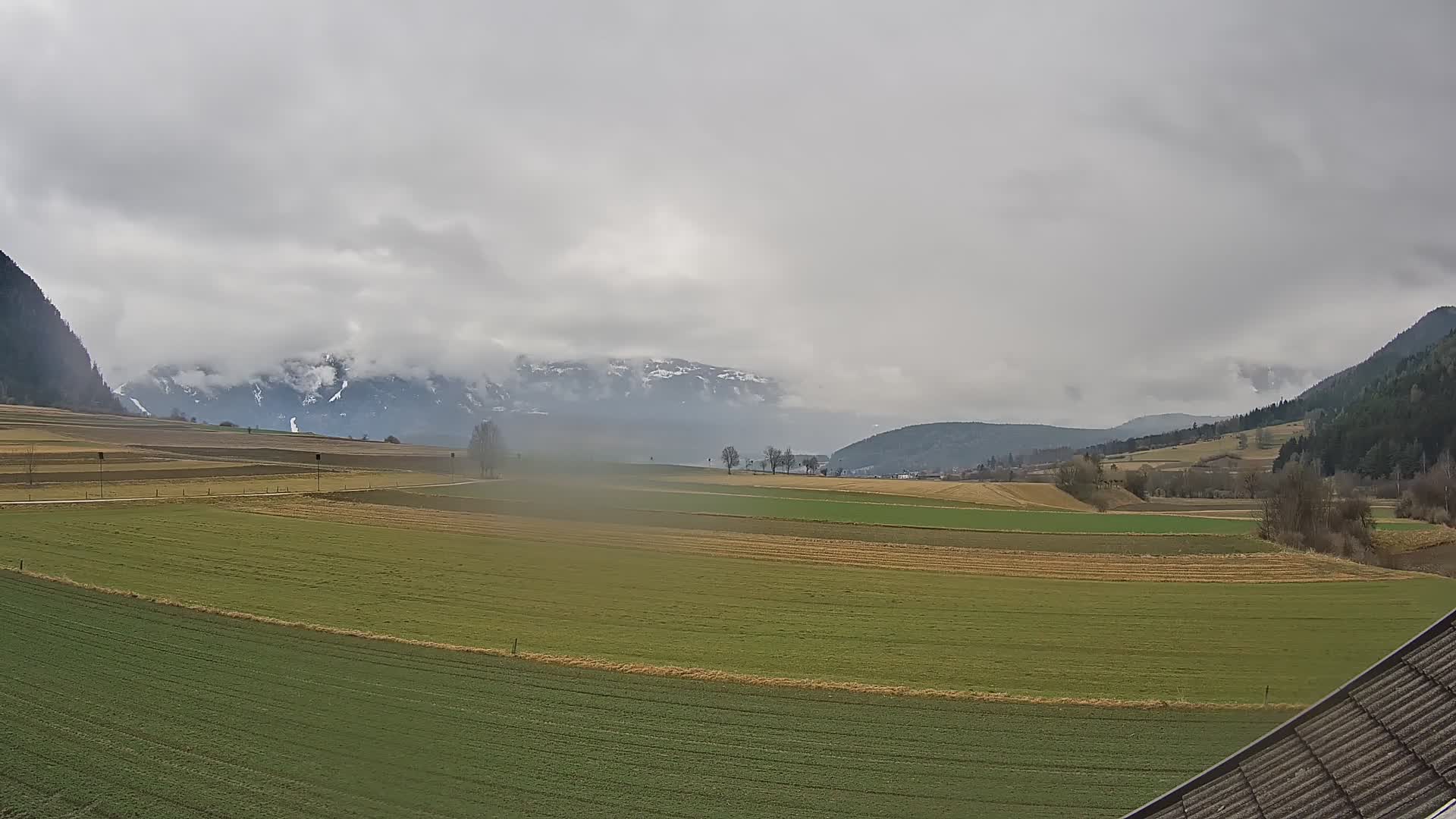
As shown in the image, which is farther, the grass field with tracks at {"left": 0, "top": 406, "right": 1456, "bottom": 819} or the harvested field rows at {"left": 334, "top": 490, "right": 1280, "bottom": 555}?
the harvested field rows at {"left": 334, "top": 490, "right": 1280, "bottom": 555}

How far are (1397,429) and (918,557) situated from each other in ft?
438

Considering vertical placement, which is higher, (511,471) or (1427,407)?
(1427,407)

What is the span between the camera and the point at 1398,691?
725 cm

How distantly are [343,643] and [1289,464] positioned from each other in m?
79.1

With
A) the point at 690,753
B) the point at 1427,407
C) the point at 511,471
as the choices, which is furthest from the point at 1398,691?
the point at 1427,407

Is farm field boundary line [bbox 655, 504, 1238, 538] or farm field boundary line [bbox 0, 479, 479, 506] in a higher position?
farm field boundary line [bbox 0, 479, 479, 506]

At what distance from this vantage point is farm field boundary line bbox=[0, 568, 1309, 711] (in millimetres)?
21609

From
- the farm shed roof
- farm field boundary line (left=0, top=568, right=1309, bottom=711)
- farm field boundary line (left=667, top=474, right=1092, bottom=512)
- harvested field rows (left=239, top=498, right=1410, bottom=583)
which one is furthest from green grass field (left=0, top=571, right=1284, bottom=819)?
farm field boundary line (left=667, top=474, right=1092, bottom=512)

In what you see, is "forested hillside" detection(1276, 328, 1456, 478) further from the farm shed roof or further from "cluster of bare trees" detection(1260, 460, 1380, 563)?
the farm shed roof

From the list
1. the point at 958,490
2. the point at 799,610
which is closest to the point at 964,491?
the point at 958,490

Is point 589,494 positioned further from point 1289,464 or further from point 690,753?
point 1289,464

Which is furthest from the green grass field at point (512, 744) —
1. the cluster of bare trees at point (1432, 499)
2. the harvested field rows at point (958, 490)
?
the cluster of bare trees at point (1432, 499)

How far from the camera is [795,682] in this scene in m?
23.6

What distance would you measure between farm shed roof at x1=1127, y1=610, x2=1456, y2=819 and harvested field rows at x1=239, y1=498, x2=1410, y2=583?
40611 millimetres
